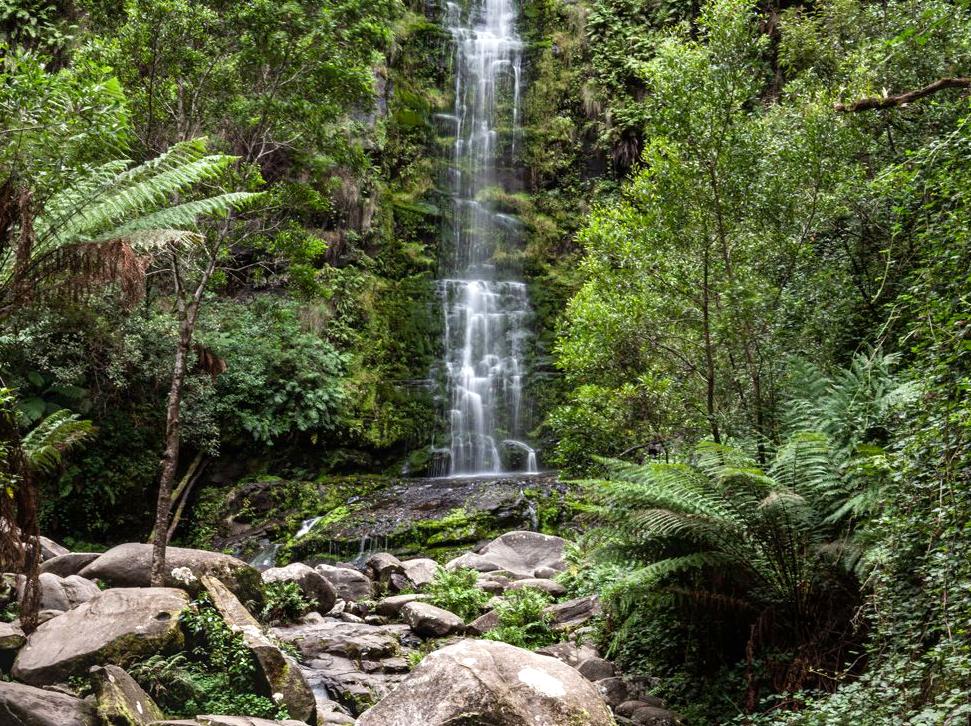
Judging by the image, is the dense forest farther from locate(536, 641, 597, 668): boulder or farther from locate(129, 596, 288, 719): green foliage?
locate(536, 641, 597, 668): boulder

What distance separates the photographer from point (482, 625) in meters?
8.45

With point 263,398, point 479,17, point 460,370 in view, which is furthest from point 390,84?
point 263,398

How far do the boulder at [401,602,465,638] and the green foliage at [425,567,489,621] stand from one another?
0.93ft

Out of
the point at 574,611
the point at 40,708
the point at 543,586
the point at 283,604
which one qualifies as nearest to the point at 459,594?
the point at 543,586

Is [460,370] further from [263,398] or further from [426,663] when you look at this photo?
[426,663]

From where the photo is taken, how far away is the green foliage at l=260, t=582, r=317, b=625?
28.4 ft

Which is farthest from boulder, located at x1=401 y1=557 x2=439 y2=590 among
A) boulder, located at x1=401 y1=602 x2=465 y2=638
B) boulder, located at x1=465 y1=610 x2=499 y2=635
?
boulder, located at x1=465 y1=610 x2=499 y2=635

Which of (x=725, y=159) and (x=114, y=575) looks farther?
(x=114, y=575)

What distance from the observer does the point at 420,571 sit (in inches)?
440

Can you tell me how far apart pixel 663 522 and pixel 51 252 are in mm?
4681

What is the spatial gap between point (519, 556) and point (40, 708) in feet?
25.7

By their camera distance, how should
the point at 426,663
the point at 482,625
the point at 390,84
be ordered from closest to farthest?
the point at 426,663
the point at 482,625
the point at 390,84

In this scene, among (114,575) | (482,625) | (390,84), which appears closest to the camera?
(114,575)

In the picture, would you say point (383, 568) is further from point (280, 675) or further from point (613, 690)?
point (613, 690)
